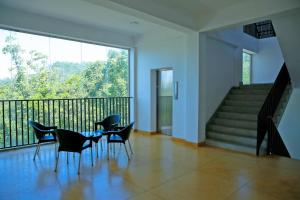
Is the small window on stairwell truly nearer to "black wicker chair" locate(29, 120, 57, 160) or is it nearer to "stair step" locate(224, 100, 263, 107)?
"stair step" locate(224, 100, 263, 107)

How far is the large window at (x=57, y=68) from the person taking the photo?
5.01 m

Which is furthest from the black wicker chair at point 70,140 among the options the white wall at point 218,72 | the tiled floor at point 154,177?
the white wall at point 218,72

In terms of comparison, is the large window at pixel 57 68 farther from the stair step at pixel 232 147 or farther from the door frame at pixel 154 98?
the stair step at pixel 232 147

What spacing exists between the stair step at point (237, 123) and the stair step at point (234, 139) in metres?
0.41

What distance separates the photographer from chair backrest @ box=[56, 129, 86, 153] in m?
3.40

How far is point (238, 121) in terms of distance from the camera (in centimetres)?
556

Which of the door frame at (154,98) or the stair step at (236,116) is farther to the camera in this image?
the door frame at (154,98)

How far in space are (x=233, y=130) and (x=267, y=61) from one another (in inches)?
176

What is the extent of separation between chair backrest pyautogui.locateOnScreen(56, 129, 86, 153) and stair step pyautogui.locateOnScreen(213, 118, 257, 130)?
12.6 ft

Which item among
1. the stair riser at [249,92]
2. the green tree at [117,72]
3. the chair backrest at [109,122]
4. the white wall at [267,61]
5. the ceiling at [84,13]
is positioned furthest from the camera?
the white wall at [267,61]

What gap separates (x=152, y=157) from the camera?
4.36 meters

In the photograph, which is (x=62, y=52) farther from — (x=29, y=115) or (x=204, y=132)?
(x=204, y=132)

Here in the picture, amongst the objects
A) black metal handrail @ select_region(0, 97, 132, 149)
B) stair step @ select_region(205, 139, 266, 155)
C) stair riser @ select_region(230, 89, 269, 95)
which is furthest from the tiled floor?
stair riser @ select_region(230, 89, 269, 95)

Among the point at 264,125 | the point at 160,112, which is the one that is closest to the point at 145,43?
the point at 160,112
